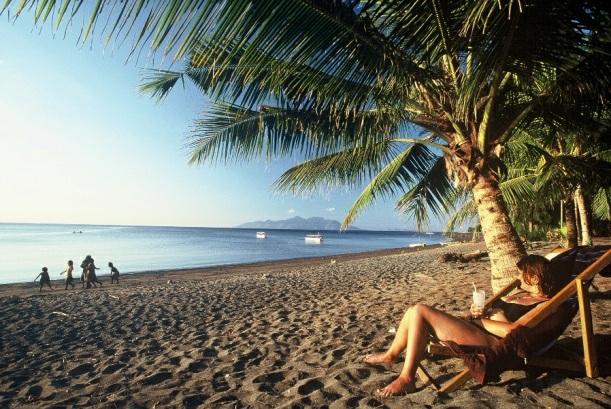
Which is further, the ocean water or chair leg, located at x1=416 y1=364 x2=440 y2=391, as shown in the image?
the ocean water

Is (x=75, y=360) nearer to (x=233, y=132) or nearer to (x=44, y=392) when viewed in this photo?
(x=44, y=392)

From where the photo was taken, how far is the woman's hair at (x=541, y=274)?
109 inches

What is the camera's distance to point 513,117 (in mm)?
4160

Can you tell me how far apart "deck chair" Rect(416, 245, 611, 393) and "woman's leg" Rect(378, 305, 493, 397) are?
0.09 meters

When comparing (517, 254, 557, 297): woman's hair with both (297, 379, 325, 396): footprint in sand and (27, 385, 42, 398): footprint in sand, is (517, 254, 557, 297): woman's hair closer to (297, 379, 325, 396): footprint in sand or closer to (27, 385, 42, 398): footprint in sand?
(297, 379, 325, 396): footprint in sand

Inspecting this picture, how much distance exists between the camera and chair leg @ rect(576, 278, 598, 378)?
258cm

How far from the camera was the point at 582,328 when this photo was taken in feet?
8.57

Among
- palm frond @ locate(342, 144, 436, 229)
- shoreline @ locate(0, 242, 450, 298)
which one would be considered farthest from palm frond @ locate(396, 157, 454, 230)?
shoreline @ locate(0, 242, 450, 298)

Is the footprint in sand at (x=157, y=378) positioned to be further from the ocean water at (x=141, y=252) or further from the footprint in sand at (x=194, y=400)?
the ocean water at (x=141, y=252)

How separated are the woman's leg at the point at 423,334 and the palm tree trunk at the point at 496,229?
159cm

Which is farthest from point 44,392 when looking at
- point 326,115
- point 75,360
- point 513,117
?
point 513,117

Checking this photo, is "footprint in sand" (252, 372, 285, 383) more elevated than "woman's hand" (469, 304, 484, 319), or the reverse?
"woman's hand" (469, 304, 484, 319)

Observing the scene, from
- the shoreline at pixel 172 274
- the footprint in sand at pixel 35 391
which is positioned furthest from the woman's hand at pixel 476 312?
the shoreline at pixel 172 274

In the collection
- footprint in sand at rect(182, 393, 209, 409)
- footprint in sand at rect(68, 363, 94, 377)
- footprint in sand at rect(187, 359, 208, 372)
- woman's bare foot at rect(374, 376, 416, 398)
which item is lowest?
footprint in sand at rect(68, 363, 94, 377)
